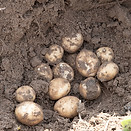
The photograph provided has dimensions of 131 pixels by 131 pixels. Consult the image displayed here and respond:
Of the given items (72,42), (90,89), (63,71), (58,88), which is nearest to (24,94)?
(58,88)

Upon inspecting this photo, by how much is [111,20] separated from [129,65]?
57cm

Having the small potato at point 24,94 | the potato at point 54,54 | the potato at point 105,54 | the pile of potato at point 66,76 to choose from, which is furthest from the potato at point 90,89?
the small potato at point 24,94

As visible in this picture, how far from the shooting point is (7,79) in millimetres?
2891

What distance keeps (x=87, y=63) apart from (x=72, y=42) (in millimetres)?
299

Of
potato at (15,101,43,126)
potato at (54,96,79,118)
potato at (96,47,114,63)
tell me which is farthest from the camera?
potato at (96,47,114,63)

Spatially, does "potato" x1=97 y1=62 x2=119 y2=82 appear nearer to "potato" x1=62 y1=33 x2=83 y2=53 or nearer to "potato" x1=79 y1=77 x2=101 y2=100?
"potato" x1=79 y1=77 x2=101 y2=100

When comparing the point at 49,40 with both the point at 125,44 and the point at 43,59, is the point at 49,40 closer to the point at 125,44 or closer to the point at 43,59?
the point at 43,59

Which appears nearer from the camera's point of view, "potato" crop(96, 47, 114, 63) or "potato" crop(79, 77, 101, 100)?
"potato" crop(79, 77, 101, 100)

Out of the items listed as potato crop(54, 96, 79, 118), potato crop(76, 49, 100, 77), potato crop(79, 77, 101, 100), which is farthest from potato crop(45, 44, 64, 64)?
potato crop(54, 96, 79, 118)

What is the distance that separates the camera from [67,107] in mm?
2691

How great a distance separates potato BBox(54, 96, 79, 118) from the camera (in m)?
2.69

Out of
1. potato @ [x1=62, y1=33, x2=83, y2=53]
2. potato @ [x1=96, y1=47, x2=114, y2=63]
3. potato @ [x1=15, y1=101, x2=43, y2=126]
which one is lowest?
potato @ [x1=15, y1=101, x2=43, y2=126]

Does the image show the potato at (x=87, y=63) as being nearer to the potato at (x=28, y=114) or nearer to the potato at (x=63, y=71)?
the potato at (x=63, y=71)

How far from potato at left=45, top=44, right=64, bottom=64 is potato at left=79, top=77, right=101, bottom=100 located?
0.40 metres
